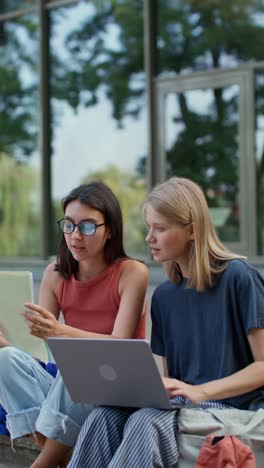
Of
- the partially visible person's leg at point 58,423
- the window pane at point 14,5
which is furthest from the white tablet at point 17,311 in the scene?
the window pane at point 14,5

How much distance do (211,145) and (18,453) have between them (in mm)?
4661

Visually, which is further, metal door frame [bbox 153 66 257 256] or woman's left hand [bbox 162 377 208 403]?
metal door frame [bbox 153 66 257 256]

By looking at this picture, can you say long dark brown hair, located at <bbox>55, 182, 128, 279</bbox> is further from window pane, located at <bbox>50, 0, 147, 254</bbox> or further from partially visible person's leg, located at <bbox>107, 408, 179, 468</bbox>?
window pane, located at <bbox>50, 0, 147, 254</bbox>

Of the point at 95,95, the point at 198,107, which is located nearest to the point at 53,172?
the point at 95,95

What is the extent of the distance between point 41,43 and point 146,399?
6.79 metres

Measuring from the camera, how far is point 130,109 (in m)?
7.97

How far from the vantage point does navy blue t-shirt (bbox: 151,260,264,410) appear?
2.48 m

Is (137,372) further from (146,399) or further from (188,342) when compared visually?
(188,342)

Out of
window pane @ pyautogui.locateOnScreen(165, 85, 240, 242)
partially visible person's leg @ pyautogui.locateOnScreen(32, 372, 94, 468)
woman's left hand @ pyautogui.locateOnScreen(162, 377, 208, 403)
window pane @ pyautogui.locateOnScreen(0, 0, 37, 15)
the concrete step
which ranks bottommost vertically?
the concrete step

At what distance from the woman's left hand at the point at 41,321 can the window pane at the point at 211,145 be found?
185 inches

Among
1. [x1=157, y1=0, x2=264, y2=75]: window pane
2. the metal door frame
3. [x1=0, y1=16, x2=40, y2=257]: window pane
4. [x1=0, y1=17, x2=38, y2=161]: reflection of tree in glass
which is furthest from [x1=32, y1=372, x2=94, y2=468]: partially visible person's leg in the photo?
[x1=0, y1=17, x2=38, y2=161]: reflection of tree in glass

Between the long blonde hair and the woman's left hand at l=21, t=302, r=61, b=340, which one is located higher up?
the long blonde hair

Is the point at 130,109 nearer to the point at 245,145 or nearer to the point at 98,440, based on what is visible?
the point at 245,145

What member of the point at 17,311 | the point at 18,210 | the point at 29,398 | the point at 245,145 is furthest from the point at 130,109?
the point at 29,398
